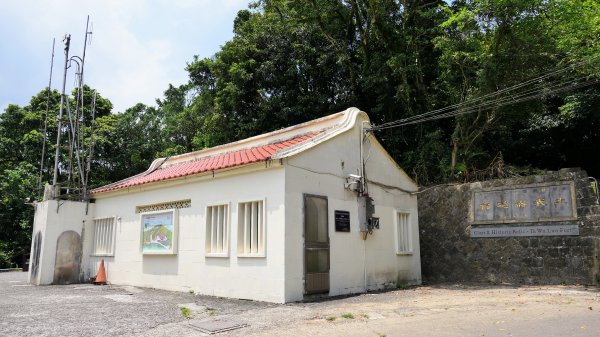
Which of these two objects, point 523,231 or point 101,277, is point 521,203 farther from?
point 101,277

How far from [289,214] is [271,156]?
4.32ft

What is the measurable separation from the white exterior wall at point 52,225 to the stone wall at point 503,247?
1132 cm

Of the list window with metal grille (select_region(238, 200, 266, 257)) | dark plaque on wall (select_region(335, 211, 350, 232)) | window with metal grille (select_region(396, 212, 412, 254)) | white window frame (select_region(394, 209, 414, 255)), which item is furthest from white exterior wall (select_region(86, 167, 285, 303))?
window with metal grille (select_region(396, 212, 412, 254))

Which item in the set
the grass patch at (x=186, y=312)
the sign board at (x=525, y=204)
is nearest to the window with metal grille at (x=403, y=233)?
the sign board at (x=525, y=204)

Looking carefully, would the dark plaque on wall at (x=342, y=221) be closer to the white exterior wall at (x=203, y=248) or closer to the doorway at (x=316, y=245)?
the doorway at (x=316, y=245)

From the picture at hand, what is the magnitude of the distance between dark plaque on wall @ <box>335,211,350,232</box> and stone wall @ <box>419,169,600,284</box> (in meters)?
4.63

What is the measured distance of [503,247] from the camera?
41.0ft

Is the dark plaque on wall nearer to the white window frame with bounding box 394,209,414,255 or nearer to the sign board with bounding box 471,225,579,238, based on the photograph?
the white window frame with bounding box 394,209,414,255

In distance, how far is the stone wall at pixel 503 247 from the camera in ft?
36.7

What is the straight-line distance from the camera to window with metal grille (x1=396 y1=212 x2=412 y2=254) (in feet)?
41.6

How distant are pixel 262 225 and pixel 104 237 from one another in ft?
23.9

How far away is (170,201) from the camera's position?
1188 cm

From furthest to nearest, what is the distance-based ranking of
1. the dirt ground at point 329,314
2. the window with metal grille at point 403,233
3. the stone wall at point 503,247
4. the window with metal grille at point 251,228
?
the window with metal grille at point 403,233
the stone wall at point 503,247
the window with metal grille at point 251,228
the dirt ground at point 329,314

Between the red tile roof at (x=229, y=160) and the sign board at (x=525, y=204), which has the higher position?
the red tile roof at (x=229, y=160)
